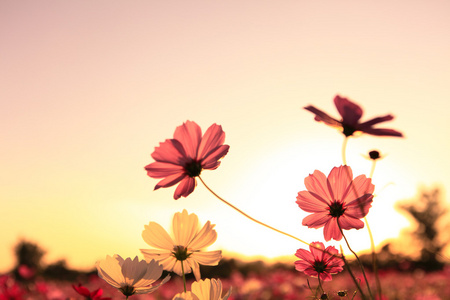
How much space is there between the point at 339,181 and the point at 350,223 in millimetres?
86

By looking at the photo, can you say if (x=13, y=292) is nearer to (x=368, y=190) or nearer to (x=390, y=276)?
(x=368, y=190)

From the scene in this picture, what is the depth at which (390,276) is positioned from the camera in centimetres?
627

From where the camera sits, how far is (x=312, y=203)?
899mm

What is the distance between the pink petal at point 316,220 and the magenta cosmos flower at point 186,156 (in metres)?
0.22

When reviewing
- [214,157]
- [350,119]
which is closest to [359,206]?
[350,119]

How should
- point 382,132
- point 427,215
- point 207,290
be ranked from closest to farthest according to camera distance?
point 382,132, point 207,290, point 427,215

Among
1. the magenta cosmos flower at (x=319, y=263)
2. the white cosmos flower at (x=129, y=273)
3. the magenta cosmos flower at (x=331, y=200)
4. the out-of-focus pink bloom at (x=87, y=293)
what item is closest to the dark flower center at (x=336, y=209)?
the magenta cosmos flower at (x=331, y=200)

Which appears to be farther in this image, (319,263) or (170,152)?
(319,263)

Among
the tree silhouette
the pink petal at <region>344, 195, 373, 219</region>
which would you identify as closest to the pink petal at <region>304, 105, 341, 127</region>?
the pink petal at <region>344, 195, 373, 219</region>

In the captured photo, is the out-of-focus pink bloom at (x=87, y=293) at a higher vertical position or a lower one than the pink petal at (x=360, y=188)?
lower

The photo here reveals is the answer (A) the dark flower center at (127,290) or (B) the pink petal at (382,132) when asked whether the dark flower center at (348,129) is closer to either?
(B) the pink petal at (382,132)

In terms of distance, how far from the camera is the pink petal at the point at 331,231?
915 mm

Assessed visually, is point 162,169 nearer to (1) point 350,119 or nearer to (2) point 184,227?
(2) point 184,227

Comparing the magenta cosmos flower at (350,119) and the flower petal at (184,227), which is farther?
the flower petal at (184,227)
